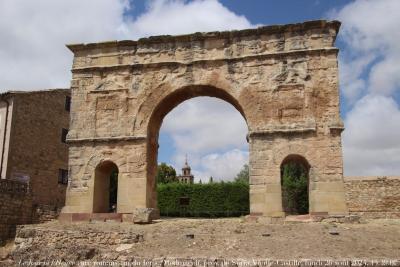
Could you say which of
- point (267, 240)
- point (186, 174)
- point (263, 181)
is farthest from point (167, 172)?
point (267, 240)

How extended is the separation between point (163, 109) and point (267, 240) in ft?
19.1

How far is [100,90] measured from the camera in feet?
45.0

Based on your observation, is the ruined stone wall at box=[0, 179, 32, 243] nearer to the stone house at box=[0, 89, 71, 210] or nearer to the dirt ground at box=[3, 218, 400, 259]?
the stone house at box=[0, 89, 71, 210]

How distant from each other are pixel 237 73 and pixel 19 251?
7821 mm

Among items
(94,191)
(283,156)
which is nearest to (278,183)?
(283,156)

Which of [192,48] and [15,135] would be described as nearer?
[192,48]

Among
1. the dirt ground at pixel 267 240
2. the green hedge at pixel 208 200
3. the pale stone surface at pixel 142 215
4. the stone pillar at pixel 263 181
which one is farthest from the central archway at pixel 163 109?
the green hedge at pixel 208 200

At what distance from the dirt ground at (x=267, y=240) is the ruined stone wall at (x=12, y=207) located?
163 inches

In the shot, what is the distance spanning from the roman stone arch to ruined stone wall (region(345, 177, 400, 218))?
27.4ft

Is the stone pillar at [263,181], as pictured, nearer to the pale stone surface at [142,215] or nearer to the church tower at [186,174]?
the pale stone surface at [142,215]

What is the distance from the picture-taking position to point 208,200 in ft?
75.4

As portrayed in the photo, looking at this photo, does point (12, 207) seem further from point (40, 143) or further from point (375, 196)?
point (375, 196)

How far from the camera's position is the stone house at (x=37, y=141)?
20.1 metres

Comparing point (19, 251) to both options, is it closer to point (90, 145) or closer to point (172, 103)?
point (90, 145)
